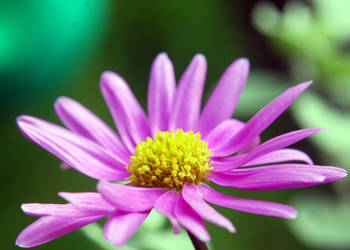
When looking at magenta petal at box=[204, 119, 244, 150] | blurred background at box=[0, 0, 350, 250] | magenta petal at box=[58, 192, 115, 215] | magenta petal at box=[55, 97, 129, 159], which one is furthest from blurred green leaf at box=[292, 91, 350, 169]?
magenta petal at box=[58, 192, 115, 215]

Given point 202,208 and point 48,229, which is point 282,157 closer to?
point 202,208

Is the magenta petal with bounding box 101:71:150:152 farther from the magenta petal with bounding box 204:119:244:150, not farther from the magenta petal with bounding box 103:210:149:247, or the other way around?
the magenta petal with bounding box 103:210:149:247

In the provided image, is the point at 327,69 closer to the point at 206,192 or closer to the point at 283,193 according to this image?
the point at 283,193

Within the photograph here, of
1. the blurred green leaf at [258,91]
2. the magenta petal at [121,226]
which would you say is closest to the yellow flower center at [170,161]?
the magenta petal at [121,226]

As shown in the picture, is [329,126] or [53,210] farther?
[329,126]

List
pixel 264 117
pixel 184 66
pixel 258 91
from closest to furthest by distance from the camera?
pixel 264 117 < pixel 258 91 < pixel 184 66

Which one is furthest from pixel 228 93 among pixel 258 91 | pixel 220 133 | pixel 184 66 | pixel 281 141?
pixel 184 66
